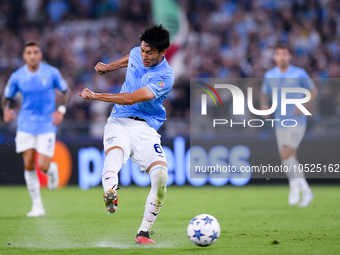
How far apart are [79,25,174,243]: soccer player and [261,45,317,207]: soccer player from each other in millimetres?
4675

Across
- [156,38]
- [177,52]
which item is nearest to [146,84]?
[156,38]

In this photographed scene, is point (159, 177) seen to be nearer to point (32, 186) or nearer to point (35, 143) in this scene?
point (32, 186)

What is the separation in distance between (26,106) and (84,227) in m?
2.86

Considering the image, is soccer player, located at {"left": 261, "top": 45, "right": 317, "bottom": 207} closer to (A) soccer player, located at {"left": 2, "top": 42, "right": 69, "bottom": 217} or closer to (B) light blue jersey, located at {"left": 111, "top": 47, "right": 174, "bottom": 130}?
(A) soccer player, located at {"left": 2, "top": 42, "right": 69, "bottom": 217}

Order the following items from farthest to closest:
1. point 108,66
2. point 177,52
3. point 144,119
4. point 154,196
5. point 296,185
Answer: point 177,52
point 296,185
point 108,66
point 144,119
point 154,196

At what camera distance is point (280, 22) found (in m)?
18.5

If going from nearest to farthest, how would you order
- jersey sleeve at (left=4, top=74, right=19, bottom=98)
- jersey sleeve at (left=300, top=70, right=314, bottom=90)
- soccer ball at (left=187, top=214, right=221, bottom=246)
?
soccer ball at (left=187, top=214, right=221, bottom=246)
jersey sleeve at (left=4, top=74, right=19, bottom=98)
jersey sleeve at (left=300, top=70, right=314, bottom=90)

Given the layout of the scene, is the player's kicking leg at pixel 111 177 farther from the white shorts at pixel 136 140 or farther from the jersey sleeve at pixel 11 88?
the jersey sleeve at pixel 11 88

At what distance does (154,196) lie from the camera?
284 inches

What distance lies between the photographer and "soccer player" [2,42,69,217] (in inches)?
412

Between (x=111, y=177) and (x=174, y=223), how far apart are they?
2655 millimetres

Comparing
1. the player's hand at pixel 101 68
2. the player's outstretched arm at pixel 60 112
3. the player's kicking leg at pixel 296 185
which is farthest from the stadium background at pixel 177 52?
the player's hand at pixel 101 68

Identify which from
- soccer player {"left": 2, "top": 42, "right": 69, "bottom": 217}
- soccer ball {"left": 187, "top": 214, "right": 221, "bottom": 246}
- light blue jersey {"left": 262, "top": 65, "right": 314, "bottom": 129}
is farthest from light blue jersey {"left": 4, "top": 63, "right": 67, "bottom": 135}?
soccer ball {"left": 187, "top": 214, "right": 221, "bottom": 246}

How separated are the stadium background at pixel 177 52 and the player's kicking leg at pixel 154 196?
7.57 metres
